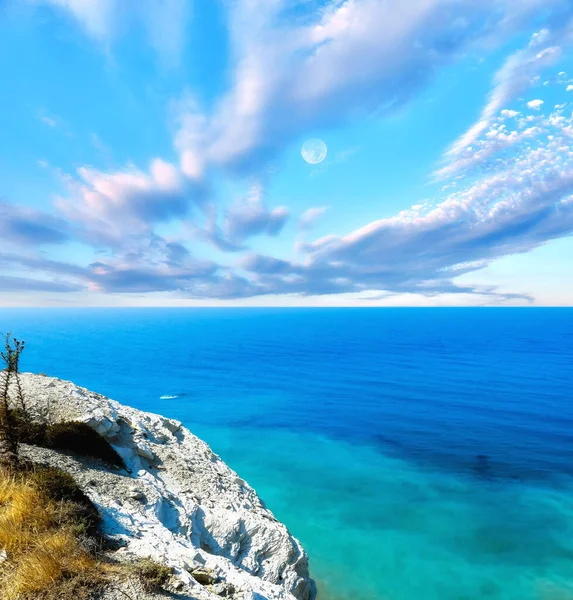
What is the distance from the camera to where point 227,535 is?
1281 cm

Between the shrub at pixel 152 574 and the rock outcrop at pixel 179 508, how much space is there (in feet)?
1.07

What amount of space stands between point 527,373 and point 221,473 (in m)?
79.2

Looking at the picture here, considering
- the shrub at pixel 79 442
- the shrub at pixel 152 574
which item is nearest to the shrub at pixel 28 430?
the shrub at pixel 79 442

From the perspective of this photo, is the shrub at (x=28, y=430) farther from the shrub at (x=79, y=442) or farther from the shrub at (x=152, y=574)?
the shrub at (x=152, y=574)

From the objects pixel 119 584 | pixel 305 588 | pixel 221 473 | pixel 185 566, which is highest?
pixel 119 584

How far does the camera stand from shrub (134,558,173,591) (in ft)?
20.9

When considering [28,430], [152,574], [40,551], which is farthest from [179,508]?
[40,551]

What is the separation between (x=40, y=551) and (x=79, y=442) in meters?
8.53

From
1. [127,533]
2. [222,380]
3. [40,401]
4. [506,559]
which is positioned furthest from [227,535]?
[222,380]

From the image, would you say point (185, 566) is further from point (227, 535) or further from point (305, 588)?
point (305, 588)

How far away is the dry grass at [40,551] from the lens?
583cm

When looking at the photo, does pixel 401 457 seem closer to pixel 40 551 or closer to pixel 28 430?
pixel 28 430

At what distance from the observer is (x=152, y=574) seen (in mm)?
6602

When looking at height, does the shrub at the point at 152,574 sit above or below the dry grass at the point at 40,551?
below
